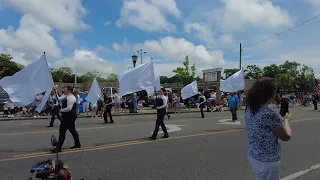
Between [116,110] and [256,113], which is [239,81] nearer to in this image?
[116,110]

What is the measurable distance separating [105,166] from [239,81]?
19005 mm

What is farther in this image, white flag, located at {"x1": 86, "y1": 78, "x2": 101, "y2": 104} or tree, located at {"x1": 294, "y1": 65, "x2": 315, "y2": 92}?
tree, located at {"x1": 294, "y1": 65, "x2": 315, "y2": 92}

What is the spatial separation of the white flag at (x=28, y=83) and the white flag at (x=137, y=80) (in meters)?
3.91

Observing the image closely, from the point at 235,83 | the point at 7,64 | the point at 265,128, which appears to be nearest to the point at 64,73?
the point at 7,64

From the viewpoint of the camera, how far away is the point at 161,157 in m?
8.27

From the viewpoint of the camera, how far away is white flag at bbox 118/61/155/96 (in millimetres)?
14562

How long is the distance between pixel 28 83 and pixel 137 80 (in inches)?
199

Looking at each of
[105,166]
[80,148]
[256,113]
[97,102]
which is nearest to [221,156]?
[105,166]

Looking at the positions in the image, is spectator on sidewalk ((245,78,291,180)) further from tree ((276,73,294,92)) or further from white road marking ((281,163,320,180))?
tree ((276,73,294,92))

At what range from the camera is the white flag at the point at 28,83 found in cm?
1084

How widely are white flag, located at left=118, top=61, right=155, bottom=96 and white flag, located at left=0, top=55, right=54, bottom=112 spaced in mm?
3911

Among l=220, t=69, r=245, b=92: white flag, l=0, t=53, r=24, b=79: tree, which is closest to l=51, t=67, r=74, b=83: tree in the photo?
l=0, t=53, r=24, b=79: tree

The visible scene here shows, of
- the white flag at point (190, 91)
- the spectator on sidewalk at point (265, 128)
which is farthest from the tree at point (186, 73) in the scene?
the spectator on sidewalk at point (265, 128)

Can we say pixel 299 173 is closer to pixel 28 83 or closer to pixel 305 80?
pixel 28 83
